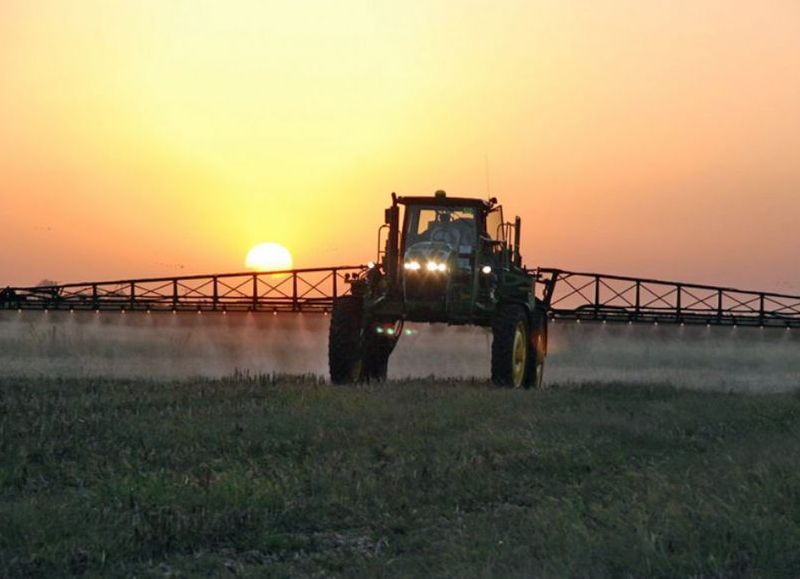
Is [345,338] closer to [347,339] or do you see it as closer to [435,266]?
[347,339]

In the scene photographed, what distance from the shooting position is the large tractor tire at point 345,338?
27.2 metres

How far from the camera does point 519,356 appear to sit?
28359 millimetres

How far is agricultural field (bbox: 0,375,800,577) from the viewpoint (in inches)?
387

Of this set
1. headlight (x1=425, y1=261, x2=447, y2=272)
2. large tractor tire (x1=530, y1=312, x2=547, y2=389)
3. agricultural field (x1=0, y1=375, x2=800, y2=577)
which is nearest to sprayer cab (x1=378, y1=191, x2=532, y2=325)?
headlight (x1=425, y1=261, x2=447, y2=272)

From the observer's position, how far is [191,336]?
46.3 metres

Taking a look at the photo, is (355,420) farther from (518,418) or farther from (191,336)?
(191,336)

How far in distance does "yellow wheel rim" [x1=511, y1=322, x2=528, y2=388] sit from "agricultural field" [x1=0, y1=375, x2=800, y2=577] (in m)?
5.54

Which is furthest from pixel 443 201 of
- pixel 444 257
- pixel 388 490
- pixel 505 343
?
pixel 388 490

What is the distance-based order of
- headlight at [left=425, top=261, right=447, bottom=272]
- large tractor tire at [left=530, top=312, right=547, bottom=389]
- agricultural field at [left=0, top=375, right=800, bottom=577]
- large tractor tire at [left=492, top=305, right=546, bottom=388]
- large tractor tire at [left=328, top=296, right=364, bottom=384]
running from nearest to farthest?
agricultural field at [left=0, top=375, right=800, bottom=577] → large tractor tire at [left=492, top=305, right=546, bottom=388] → headlight at [left=425, top=261, right=447, bottom=272] → large tractor tire at [left=328, top=296, right=364, bottom=384] → large tractor tire at [left=530, top=312, right=547, bottom=389]

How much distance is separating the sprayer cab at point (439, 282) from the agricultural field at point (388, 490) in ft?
16.7

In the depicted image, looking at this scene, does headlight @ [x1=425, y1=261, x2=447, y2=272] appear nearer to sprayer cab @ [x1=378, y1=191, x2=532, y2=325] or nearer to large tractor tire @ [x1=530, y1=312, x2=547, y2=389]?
sprayer cab @ [x1=378, y1=191, x2=532, y2=325]

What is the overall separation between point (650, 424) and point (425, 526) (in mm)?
Answer: 8969

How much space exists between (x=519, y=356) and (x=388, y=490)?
15650 mm

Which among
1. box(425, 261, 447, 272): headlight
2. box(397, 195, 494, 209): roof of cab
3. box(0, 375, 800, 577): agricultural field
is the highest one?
box(397, 195, 494, 209): roof of cab
